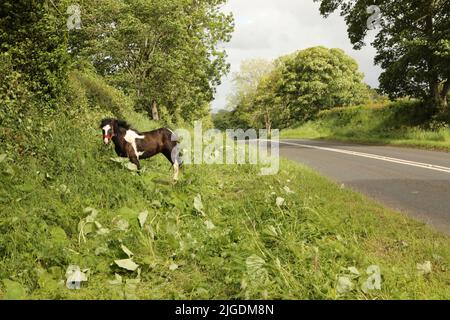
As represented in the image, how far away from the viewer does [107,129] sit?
7188 millimetres

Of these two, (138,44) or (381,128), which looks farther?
(381,128)

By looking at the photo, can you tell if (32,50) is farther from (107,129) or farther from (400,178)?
(400,178)

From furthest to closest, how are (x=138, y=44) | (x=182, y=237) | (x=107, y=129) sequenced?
(x=138, y=44) < (x=107, y=129) < (x=182, y=237)

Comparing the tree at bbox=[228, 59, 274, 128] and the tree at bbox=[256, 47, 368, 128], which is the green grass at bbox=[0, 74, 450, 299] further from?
the tree at bbox=[228, 59, 274, 128]

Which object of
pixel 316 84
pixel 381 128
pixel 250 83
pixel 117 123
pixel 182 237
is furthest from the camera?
pixel 250 83

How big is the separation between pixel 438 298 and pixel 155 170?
20.6ft

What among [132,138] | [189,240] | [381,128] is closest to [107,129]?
[132,138]

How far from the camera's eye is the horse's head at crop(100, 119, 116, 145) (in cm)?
714

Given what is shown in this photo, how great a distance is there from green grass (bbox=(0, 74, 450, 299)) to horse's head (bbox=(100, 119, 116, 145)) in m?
0.61

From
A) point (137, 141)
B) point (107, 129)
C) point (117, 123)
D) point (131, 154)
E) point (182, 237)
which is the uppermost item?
point (117, 123)

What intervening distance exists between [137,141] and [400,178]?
23.6ft

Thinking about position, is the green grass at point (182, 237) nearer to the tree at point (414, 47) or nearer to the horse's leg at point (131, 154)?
the horse's leg at point (131, 154)

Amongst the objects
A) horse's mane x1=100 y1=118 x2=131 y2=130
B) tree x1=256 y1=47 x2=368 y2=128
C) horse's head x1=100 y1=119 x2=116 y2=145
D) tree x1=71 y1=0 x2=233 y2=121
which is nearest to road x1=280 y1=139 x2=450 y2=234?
horse's mane x1=100 y1=118 x2=131 y2=130

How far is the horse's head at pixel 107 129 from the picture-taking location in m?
7.14
